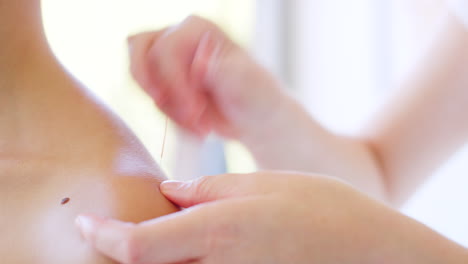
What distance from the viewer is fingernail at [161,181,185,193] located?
0.49m

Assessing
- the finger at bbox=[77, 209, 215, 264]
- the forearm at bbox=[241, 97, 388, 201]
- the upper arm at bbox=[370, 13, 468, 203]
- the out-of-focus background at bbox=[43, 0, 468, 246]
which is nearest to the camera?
the finger at bbox=[77, 209, 215, 264]

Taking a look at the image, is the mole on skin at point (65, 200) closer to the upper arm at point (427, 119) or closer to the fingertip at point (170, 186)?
the fingertip at point (170, 186)

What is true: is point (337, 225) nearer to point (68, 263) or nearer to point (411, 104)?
point (68, 263)

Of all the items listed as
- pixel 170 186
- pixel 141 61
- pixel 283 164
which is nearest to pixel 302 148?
pixel 283 164

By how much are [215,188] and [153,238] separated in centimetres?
8

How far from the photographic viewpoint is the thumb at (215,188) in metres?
0.46

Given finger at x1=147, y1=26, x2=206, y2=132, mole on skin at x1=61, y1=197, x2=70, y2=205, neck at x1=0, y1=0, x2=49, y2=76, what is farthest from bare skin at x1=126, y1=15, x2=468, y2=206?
mole on skin at x1=61, y1=197, x2=70, y2=205

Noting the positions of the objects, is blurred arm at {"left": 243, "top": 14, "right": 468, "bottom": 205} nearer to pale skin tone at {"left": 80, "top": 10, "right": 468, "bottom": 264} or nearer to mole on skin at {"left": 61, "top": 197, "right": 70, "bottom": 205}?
pale skin tone at {"left": 80, "top": 10, "right": 468, "bottom": 264}

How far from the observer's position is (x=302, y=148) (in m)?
0.95

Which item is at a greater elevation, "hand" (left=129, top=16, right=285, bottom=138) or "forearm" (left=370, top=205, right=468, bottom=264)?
"hand" (left=129, top=16, right=285, bottom=138)

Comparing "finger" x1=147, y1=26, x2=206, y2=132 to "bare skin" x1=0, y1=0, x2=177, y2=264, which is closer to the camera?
"bare skin" x1=0, y1=0, x2=177, y2=264

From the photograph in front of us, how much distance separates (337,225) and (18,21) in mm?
374

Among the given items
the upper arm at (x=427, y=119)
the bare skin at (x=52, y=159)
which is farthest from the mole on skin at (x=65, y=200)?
the upper arm at (x=427, y=119)

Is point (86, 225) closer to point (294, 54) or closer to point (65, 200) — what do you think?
point (65, 200)
